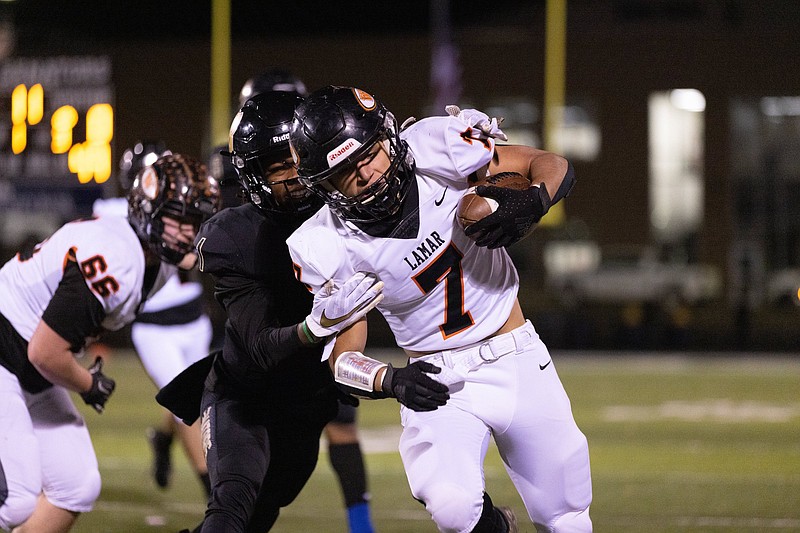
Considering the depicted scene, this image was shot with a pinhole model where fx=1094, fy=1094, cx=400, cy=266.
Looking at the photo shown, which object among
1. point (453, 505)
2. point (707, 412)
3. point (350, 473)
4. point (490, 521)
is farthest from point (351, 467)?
point (707, 412)

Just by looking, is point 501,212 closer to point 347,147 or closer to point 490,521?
point 347,147

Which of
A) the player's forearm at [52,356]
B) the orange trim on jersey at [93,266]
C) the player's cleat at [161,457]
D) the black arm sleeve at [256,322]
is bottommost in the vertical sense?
the player's cleat at [161,457]

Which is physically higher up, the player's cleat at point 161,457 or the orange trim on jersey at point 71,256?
the orange trim on jersey at point 71,256

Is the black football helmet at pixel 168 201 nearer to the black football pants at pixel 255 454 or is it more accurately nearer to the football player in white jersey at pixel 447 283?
the black football pants at pixel 255 454

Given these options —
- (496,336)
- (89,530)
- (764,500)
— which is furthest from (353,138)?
(764,500)

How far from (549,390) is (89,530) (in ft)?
9.13

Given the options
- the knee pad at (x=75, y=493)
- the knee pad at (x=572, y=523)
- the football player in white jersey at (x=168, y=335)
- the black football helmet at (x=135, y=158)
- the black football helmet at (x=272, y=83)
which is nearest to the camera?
the knee pad at (x=572, y=523)

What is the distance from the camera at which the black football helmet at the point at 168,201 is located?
3.87 m

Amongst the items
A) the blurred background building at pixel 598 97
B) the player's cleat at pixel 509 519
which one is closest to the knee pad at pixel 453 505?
the player's cleat at pixel 509 519

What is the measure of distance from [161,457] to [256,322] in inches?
120

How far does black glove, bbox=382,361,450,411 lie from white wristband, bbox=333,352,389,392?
4cm

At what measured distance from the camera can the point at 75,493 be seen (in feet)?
12.7

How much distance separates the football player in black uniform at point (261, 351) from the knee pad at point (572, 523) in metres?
0.86

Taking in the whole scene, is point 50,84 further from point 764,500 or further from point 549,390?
point 549,390
